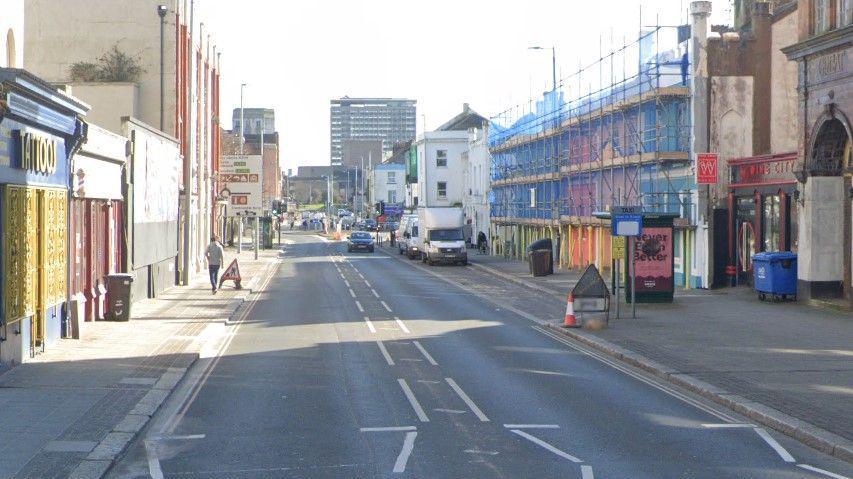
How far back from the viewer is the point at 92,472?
35.3ft

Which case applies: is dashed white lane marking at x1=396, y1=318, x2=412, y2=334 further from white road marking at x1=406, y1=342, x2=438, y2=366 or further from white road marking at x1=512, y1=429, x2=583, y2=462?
white road marking at x1=512, y1=429, x2=583, y2=462

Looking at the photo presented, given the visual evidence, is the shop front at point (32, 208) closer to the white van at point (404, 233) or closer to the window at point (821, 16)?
the window at point (821, 16)

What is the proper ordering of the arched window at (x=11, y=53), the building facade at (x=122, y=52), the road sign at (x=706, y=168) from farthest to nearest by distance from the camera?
1. the building facade at (x=122, y=52)
2. the road sign at (x=706, y=168)
3. the arched window at (x=11, y=53)

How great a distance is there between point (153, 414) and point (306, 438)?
2.73m

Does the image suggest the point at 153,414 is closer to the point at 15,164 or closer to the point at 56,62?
the point at 15,164

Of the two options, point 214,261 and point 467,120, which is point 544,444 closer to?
point 214,261

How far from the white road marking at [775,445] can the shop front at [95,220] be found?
1438cm

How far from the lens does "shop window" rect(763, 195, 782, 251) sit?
3422 cm

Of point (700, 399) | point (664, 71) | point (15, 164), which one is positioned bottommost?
point (700, 399)

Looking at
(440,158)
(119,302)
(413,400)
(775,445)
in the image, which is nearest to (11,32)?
(119,302)

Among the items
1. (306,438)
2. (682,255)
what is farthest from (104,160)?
(682,255)

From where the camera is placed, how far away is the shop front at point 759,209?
3344 centimetres

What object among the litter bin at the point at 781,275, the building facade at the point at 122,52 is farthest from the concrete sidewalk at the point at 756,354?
the building facade at the point at 122,52

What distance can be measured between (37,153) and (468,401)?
30.4ft
